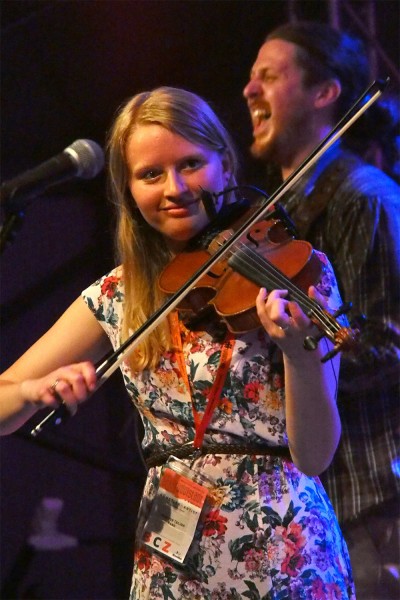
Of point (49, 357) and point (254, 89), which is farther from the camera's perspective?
point (254, 89)

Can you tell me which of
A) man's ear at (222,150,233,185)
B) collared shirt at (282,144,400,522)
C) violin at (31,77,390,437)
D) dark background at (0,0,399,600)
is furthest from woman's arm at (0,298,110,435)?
dark background at (0,0,399,600)

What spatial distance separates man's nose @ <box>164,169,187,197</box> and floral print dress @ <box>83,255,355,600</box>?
0.22 meters

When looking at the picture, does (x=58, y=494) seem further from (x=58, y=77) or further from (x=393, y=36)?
(x=393, y=36)

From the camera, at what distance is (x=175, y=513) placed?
1.35m

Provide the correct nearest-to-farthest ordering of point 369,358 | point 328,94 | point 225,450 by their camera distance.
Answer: point 225,450
point 369,358
point 328,94

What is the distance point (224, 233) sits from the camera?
4.77 ft

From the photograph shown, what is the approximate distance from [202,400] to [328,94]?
120cm

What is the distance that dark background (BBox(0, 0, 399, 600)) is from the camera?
2703 millimetres

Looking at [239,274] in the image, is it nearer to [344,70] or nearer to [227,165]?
[227,165]

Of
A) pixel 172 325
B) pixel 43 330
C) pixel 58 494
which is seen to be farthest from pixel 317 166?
pixel 58 494

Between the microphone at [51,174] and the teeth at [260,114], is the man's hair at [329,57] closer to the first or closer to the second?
the teeth at [260,114]

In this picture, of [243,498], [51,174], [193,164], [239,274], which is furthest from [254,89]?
[243,498]

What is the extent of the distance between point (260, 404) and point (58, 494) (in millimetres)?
1753

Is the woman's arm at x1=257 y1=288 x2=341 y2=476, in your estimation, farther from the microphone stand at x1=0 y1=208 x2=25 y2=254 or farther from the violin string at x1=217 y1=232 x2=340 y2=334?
the microphone stand at x1=0 y1=208 x2=25 y2=254
